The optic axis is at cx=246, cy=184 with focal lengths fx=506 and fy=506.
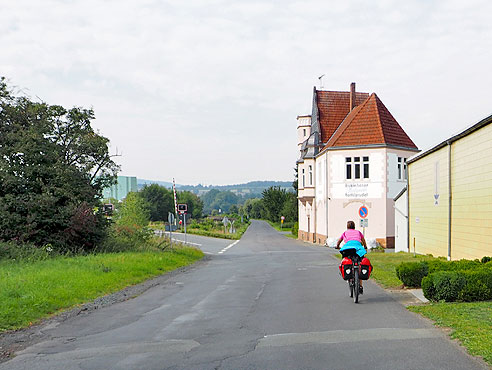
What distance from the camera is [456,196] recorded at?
664 inches

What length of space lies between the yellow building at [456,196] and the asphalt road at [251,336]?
5054 mm

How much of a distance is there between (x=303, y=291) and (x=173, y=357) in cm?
640

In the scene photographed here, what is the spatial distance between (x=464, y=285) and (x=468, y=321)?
1.92 m

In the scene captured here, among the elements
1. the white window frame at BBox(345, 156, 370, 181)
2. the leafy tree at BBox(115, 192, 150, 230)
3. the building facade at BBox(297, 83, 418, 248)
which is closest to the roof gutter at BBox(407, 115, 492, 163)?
the leafy tree at BBox(115, 192, 150, 230)

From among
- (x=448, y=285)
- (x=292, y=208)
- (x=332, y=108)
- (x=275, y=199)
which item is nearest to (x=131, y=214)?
(x=332, y=108)

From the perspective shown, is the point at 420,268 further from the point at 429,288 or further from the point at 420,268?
the point at 429,288

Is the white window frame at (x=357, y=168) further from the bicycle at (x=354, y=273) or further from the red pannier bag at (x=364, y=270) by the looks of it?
the red pannier bag at (x=364, y=270)

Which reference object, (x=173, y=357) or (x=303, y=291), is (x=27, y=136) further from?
(x=173, y=357)

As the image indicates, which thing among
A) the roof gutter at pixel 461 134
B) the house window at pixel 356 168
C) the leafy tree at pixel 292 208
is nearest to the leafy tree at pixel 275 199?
the leafy tree at pixel 292 208

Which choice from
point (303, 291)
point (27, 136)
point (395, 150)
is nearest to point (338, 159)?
point (395, 150)

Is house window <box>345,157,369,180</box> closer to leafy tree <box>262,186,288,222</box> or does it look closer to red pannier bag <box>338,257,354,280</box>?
red pannier bag <box>338,257,354,280</box>

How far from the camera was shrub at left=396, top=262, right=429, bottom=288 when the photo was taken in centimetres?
1141

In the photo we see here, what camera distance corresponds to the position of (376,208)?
39062mm

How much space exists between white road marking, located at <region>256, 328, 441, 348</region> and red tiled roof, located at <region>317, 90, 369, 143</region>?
3922 cm
